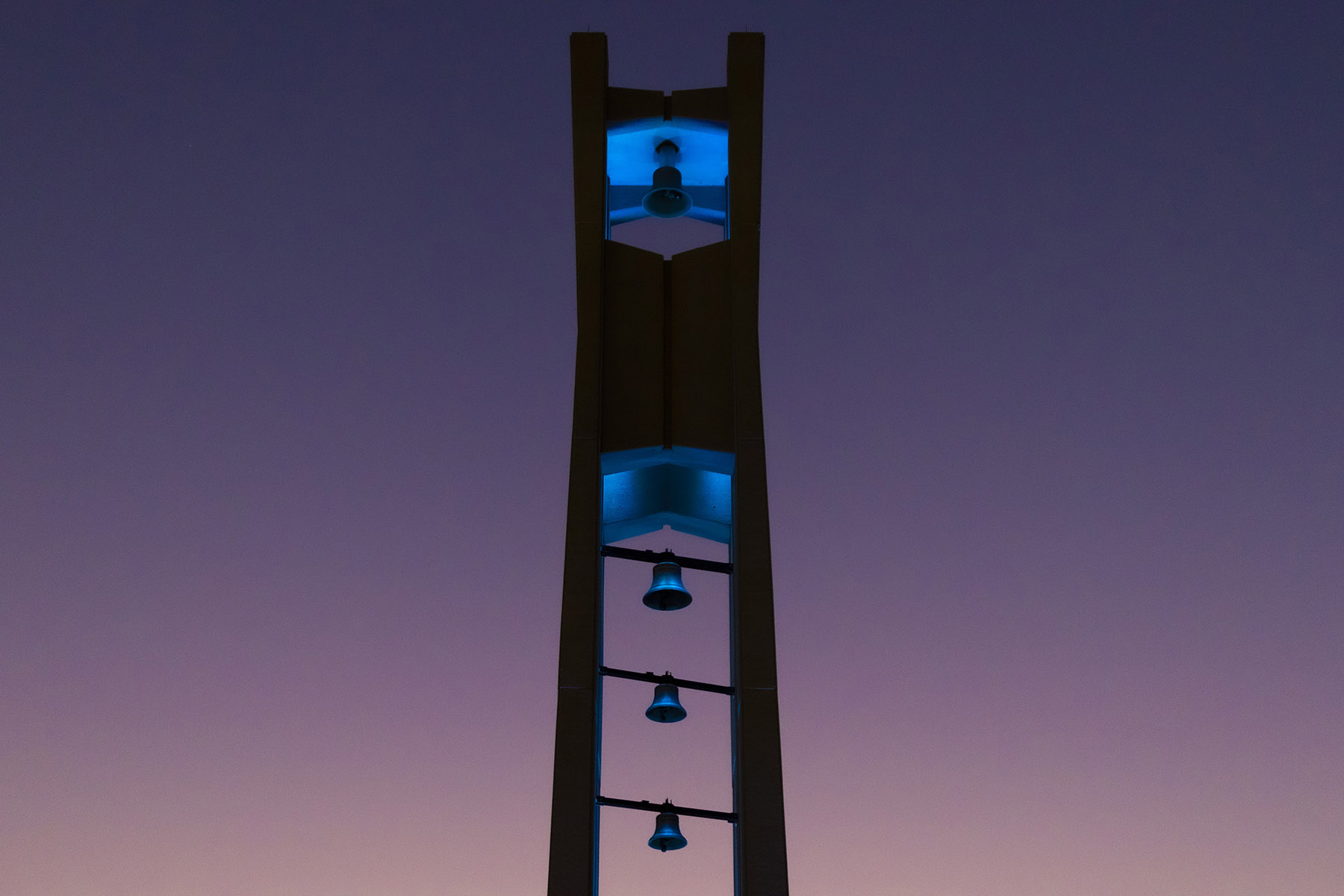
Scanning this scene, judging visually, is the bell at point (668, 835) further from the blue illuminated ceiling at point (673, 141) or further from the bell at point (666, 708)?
the blue illuminated ceiling at point (673, 141)

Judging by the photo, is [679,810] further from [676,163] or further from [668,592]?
[676,163]

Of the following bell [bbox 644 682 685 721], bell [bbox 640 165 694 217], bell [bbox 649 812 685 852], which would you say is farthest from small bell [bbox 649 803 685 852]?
bell [bbox 640 165 694 217]

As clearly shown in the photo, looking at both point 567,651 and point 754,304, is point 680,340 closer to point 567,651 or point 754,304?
point 754,304

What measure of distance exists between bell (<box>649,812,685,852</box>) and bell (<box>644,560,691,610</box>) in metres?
1.67

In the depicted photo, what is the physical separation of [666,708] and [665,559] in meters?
1.23

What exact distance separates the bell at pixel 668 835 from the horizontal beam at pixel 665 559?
2.02 meters

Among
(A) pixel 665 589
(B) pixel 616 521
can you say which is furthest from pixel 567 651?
(B) pixel 616 521

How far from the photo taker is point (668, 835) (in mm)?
11312

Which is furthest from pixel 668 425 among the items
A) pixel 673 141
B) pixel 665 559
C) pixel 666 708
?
pixel 673 141

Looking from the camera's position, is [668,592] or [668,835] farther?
[668,592]

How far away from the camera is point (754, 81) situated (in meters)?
13.7

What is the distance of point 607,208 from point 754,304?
1795 millimetres

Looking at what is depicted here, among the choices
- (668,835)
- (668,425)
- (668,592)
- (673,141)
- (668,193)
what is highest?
(673,141)

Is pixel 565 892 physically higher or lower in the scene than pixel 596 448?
lower
